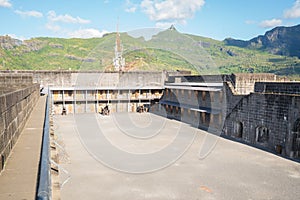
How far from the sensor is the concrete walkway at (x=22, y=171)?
2426 millimetres

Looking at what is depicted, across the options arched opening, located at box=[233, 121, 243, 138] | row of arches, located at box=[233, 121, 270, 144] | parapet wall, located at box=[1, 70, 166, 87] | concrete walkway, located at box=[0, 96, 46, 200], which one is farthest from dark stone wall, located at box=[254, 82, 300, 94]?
parapet wall, located at box=[1, 70, 166, 87]

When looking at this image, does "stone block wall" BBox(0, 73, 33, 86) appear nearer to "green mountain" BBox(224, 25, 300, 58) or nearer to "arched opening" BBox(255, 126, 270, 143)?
"arched opening" BBox(255, 126, 270, 143)

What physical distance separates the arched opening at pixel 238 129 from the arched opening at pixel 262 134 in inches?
52.7

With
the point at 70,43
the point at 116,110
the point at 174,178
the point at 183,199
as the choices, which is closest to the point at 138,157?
the point at 174,178

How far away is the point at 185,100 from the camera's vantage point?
22812mm

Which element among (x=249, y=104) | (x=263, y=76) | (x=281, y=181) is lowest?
(x=281, y=181)

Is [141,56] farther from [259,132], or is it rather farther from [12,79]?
[12,79]

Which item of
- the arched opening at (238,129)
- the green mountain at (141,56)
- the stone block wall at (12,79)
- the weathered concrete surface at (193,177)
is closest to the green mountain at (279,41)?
the green mountain at (141,56)

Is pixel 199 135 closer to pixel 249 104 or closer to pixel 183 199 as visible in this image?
pixel 249 104

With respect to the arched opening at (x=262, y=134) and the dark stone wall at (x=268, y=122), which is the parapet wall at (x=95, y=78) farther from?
the arched opening at (x=262, y=134)

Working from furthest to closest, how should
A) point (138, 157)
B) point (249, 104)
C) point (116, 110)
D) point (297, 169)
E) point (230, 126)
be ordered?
point (116, 110) < point (230, 126) < point (249, 104) < point (138, 157) < point (297, 169)

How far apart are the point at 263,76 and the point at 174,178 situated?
10393 millimetres

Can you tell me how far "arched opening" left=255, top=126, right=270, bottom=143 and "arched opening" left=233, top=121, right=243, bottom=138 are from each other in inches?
52.7

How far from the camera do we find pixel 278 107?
12.5 m
